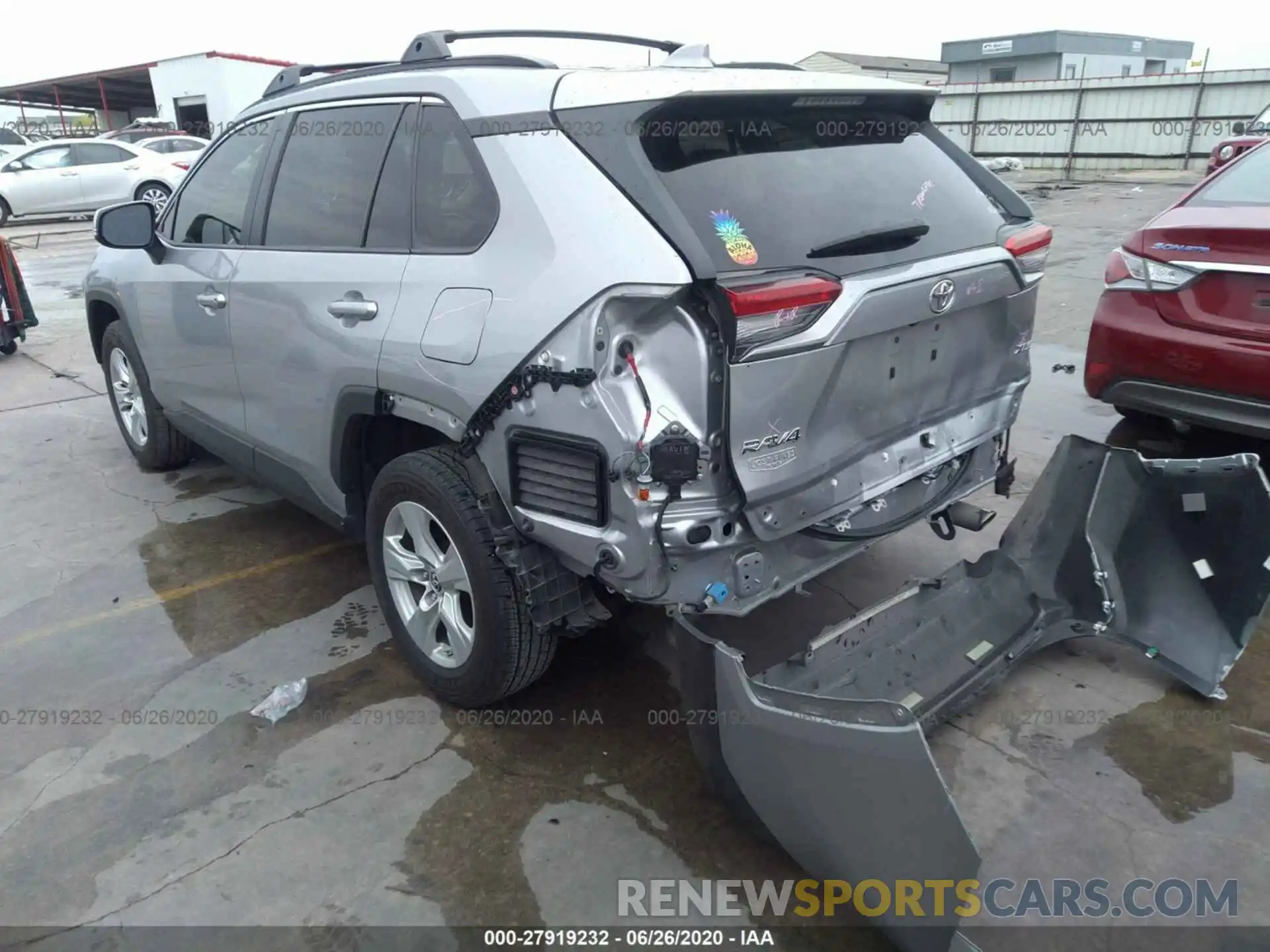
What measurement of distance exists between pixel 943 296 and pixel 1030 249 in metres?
0.59

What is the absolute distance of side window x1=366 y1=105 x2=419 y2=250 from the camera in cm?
300

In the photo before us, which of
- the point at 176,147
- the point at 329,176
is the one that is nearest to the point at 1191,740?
the point at 329,176

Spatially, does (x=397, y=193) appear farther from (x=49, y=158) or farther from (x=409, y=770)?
(x=49, y=158)

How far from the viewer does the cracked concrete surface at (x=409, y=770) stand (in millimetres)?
2477

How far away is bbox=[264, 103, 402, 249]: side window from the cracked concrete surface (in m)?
1.53

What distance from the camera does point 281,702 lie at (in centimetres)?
321

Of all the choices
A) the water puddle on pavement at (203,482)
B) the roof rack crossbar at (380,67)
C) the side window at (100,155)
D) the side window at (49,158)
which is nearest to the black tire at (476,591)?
the roof rack crossbar at (380,67)

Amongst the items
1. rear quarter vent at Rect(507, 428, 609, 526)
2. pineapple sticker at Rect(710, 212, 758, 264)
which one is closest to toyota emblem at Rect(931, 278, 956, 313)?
pineapple sticker at Rect(710, 212, 758, 264)

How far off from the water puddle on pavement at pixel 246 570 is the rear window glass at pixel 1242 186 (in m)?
4.54

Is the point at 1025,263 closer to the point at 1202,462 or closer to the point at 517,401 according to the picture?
the point at 1202,462

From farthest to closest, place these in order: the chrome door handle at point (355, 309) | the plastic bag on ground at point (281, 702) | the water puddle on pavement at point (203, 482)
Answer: the water puddle on pavement at point (203, 482) < the plastic bag on ground at point (281, 702) < the chrome door handle at point (355, 309)

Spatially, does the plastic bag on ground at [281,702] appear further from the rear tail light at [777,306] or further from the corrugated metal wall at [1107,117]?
the corrugated metal wall at [1107,117]

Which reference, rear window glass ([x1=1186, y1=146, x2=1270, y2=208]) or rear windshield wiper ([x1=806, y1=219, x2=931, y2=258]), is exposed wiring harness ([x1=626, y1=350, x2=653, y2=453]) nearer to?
rear windshield wiper ([x1=806, y1=219, x2=931, y2=258])

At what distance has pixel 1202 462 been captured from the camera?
10.6 ft
